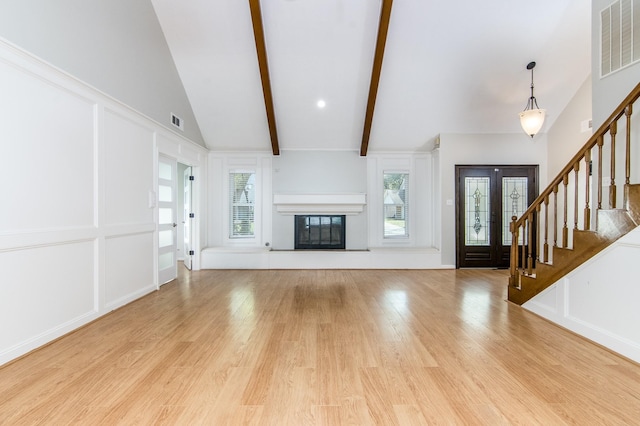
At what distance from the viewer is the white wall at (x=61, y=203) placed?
88.6 inches

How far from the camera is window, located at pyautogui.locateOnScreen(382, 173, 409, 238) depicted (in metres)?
6.47

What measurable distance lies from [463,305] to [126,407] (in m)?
3.41

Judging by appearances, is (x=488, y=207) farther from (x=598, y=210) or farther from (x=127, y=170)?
(x=127, y=170)

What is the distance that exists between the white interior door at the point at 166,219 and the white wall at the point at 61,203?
1.98ft

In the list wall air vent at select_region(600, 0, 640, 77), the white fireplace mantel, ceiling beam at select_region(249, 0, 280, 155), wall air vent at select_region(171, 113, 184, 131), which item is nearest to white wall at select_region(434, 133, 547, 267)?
the white fireplace mantel

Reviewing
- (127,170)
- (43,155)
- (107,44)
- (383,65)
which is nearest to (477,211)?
(383,65)

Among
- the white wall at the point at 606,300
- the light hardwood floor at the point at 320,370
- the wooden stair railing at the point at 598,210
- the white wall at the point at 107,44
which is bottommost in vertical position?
the light hardwood floor at the point at 320,370

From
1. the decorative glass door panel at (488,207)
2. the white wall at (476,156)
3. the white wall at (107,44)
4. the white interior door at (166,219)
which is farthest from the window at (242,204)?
the decorative glass door panel at (488,207)

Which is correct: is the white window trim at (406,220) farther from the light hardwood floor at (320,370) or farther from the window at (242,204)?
the light hardwood floor at (320,370)

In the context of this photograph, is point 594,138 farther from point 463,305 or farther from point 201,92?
point 201,92

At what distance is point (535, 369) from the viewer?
212 centimetres

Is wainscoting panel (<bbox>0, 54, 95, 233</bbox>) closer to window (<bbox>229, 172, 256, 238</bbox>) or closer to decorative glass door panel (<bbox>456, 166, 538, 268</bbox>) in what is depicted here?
window (<bbox>229, 172, 256, 238</bbox>)

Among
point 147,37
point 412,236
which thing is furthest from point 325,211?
point 147,37

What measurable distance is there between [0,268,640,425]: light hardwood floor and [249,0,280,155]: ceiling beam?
3.25 m
